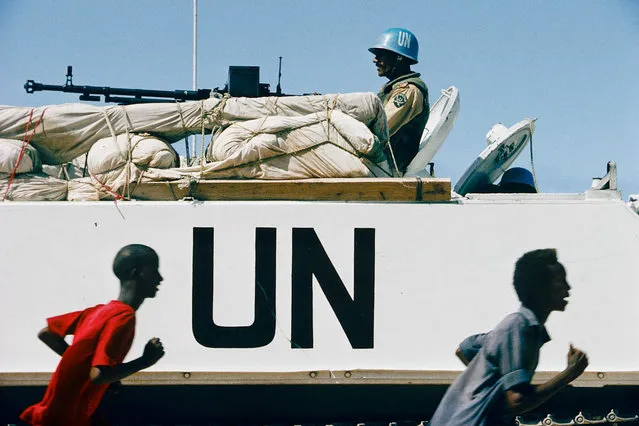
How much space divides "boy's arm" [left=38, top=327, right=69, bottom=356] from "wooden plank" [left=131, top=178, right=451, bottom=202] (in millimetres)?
1314

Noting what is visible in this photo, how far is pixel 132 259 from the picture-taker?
7.27m

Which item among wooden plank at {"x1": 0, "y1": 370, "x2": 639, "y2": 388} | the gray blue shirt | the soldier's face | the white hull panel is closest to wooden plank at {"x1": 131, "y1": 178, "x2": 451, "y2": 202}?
Result: the white hull panel

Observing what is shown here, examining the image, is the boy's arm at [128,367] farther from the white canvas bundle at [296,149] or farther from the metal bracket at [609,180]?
the metal bracket at [609,180]

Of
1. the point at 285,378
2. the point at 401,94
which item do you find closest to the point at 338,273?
the point at 285,378

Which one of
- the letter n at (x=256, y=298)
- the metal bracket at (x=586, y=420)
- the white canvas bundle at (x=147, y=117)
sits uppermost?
the white canvas bundle at (x=147, y=117)

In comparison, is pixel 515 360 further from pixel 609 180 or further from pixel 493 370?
pixel 609 180

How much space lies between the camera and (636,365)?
24.0 ft

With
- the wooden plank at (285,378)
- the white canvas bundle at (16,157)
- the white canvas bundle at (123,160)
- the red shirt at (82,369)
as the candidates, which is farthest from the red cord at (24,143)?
the wooden plank at (285,378)

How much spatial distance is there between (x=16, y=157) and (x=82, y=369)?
1.77 m

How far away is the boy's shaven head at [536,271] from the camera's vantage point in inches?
287

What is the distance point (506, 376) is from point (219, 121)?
3018 mm

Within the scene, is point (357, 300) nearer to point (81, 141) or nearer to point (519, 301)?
point (519, 301)

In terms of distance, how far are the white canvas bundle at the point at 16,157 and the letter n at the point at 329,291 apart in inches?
86.3

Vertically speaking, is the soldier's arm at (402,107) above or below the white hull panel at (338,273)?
above
